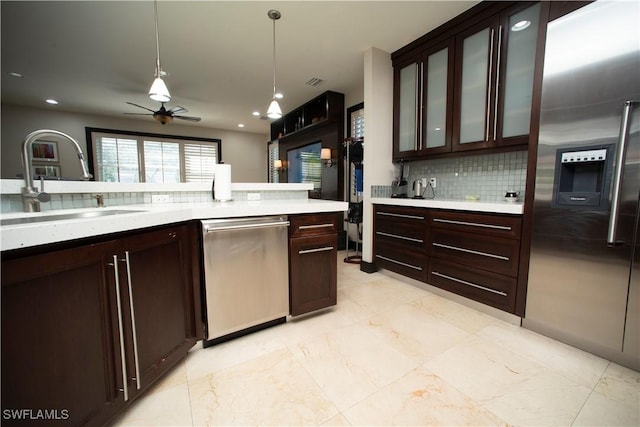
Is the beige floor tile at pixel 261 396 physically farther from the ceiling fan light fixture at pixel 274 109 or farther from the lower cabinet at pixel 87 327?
the ceiling fan light fixture at pixel 274 109

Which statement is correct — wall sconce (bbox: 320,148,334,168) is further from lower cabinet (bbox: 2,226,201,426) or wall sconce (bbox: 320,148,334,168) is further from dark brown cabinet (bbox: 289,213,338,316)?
lower cabinet (bbox: 2,226,201,426)

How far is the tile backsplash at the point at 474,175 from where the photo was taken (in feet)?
7.90

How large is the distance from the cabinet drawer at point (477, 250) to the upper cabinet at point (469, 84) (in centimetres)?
85

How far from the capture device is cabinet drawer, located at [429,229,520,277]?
6.38 ft

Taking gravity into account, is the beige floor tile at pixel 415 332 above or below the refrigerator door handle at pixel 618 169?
below

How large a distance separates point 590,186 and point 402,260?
5.29ft

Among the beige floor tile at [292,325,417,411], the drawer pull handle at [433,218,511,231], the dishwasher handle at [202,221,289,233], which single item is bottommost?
the beige floor tile at [292,325,417,411]

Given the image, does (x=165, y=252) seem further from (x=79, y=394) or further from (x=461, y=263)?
(x=461, y=263)

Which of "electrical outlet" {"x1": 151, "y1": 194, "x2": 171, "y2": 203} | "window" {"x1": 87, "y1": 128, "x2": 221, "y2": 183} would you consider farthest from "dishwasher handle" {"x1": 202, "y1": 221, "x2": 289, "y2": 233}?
"window" {"x1": 87, "y1": 128, "x2": 221, "y2": 183}

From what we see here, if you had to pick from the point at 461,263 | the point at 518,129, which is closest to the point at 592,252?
the point at 461,263

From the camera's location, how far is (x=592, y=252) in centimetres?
157

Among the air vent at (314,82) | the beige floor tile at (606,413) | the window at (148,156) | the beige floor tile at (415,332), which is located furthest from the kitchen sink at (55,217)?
the window at (148,156)

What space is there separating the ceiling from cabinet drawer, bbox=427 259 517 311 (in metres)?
2.40

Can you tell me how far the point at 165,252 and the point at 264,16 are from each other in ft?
8.00
